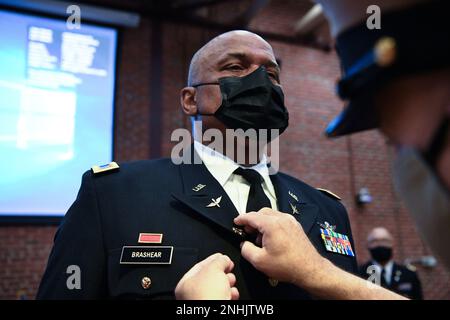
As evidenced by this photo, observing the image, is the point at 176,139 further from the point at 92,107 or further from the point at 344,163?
the point at 344,163

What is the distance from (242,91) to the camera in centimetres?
152

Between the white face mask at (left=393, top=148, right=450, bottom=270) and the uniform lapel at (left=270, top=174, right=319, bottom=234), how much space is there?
614mm

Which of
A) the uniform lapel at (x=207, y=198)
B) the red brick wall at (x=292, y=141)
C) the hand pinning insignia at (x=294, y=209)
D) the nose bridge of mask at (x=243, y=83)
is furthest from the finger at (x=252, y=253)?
the red brick wall at (x=292, y=141)

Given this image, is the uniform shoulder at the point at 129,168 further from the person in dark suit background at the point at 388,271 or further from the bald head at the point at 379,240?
the bald head at the point at 379,240

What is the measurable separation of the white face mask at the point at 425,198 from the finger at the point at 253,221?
1.29ft

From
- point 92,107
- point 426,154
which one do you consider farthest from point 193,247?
point 92,107

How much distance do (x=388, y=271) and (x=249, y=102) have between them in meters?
4.16

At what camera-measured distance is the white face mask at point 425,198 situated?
0.67m

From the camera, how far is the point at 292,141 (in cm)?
602

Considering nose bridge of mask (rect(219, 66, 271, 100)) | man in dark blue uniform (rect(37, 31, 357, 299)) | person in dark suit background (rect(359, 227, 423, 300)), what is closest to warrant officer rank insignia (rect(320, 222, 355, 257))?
man in dark blue uniform (rect(37, 31, 357, 299))

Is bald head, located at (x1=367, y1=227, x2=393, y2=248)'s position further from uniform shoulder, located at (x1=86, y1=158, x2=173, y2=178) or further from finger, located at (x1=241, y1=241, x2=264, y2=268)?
finger, located at (x1=241, y1=241, x2=264, y2=268)

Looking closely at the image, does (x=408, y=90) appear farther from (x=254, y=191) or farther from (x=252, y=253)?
(x=254, y=191)

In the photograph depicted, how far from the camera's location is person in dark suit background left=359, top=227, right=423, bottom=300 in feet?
15.6

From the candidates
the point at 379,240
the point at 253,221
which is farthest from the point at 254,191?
the point at 379,240
